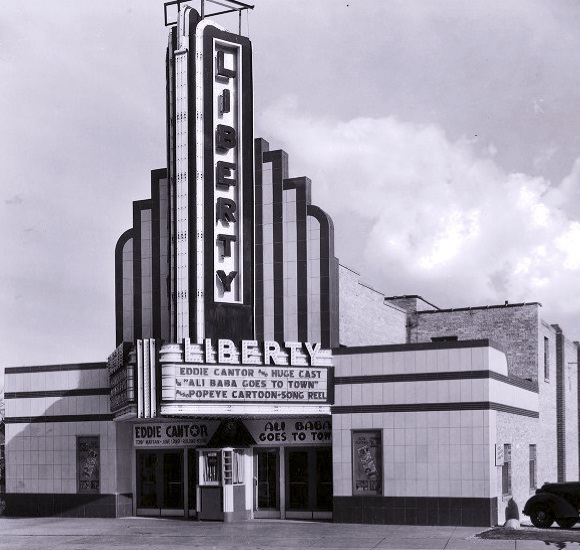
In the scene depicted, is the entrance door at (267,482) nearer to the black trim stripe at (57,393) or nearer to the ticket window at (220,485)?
the ticket window at (220,485)

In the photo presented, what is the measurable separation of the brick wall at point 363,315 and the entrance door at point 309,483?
467 cm

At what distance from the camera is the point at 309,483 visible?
2895 centimetres

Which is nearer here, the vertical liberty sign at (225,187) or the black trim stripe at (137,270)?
the vertical liberty sign at (225,187)

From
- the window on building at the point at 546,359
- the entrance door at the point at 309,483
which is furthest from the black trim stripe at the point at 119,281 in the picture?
the window on building at the point at 546,359

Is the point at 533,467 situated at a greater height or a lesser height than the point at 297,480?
lesser

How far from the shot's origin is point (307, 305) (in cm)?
2970

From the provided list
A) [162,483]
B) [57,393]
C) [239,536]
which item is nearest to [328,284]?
[162,483]

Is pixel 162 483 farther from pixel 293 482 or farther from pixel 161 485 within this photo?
pixel 293 482

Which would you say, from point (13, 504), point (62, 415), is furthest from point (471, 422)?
point (13, 504)

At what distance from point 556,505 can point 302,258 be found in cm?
1002

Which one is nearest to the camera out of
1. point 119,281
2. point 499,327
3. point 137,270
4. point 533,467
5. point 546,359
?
point 137,270

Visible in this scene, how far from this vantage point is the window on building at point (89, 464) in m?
30.8

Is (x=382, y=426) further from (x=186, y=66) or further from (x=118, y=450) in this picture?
(x=186, y=66)

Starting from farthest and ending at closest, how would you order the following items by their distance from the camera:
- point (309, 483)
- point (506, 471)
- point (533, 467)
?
point (533, 467)
point (309, 483)
point (506, 471)
